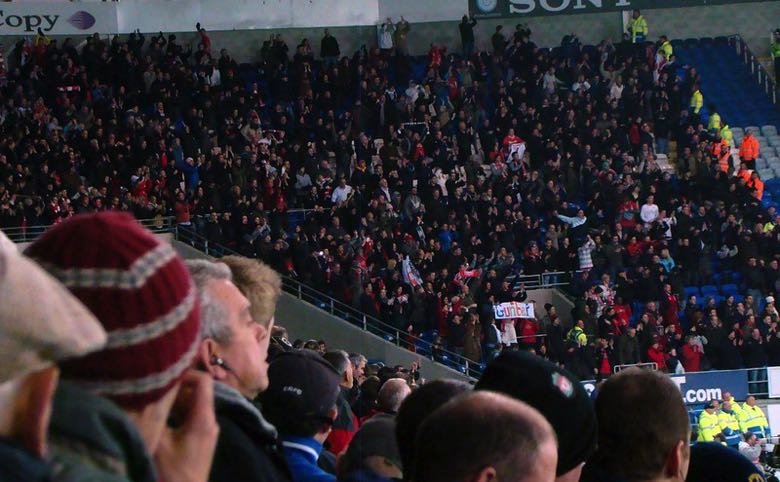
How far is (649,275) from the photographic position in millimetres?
19875

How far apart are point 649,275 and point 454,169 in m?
4.67

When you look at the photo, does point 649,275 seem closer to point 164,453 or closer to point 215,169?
point 215,169

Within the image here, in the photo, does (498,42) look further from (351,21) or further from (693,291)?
(693,291)

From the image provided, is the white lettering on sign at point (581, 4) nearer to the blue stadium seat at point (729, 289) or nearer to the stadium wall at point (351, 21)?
the stadium wall at point (351, 21)

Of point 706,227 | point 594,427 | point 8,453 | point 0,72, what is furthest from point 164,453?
point 0,72

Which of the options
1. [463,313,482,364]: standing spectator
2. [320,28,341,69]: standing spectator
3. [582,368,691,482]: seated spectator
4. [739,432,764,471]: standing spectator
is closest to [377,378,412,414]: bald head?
[582,368,691,482]: seated spectator

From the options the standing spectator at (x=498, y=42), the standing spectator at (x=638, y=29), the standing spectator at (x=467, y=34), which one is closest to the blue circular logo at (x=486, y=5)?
the standing spectator at (x=467, y=34)

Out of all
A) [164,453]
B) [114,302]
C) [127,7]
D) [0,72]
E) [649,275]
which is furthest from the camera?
[127,7]

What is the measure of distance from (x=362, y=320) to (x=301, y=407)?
15.9 m

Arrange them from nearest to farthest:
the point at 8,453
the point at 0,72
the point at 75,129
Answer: the point at 8,453 → the point at 75,129 → the point at 0,72

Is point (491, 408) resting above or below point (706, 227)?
above

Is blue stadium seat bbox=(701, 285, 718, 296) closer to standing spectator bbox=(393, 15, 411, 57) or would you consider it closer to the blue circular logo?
the blue circular logo

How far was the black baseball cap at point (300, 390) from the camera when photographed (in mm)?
3029

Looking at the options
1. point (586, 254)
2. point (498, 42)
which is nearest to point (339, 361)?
point (586, 254)
